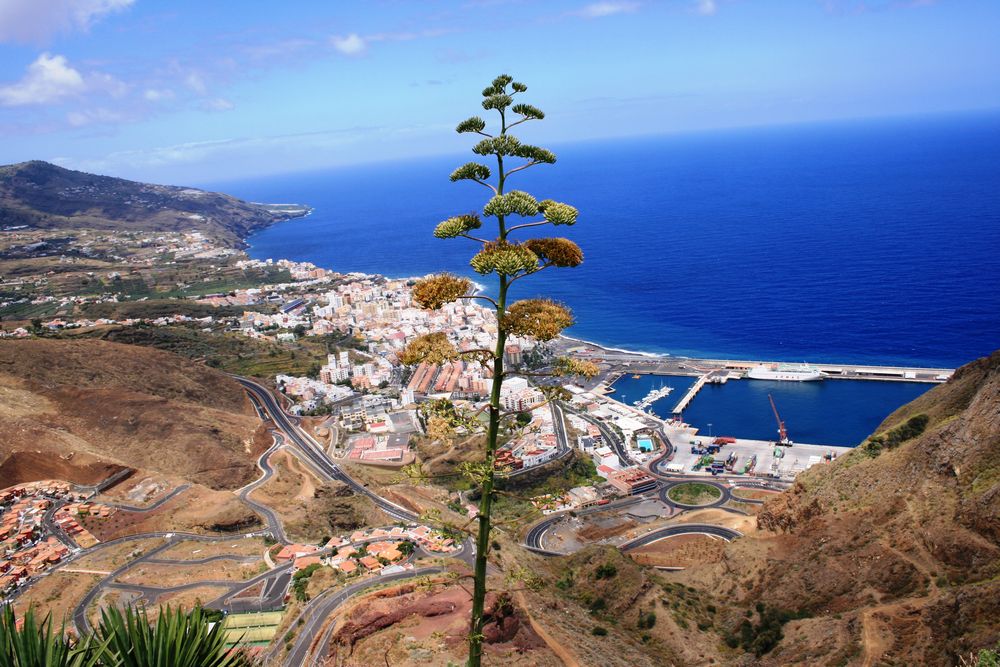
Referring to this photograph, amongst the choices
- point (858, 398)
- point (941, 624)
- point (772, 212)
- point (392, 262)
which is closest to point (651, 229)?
point (772, 212)

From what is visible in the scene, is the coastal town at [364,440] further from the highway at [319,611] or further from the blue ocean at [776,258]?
the blue ocean at [776,258]

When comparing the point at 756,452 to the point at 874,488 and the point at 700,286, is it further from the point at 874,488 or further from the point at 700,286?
the point at 700,286

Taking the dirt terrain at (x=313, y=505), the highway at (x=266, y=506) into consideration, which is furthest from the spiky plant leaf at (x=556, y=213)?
the highway at (x=266, y=506)

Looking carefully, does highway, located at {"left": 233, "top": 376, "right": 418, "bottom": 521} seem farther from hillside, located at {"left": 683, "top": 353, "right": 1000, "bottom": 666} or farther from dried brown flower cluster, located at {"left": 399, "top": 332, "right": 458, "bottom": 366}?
dried brown flower cluster, located at {"left": 399, "top": 332, "right": 458, "bottom": 366}

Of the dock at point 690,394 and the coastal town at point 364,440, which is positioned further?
the dock at point 690,394

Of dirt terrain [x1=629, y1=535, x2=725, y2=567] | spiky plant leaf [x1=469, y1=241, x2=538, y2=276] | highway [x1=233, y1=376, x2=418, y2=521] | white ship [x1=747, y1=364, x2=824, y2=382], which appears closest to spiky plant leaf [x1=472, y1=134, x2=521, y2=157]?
spiky plant leaf [x1=469, y1=241, x2=538, y2=276]

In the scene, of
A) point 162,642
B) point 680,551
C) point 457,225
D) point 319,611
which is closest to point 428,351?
point 457,225
